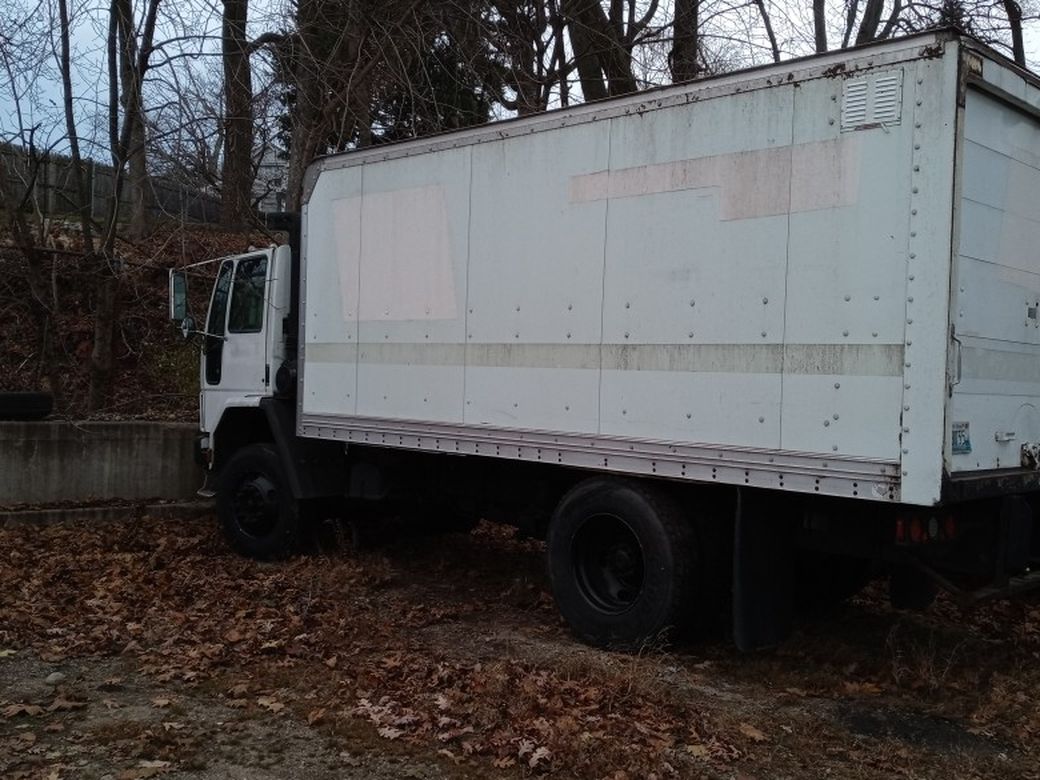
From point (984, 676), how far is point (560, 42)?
37.8 feet

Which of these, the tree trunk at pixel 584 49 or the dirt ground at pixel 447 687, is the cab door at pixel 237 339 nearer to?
the dirt ground at pixel 447 687

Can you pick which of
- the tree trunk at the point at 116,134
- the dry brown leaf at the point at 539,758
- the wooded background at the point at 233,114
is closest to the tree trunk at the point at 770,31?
the wooded background at the point at 233,114

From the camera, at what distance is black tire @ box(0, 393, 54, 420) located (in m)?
10.4

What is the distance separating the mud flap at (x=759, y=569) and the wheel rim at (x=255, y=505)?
4445mm

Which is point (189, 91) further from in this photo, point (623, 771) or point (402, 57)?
point (623, 771)

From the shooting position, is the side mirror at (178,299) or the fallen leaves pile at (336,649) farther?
the side mirror at (178,299)

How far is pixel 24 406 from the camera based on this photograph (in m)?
10.5

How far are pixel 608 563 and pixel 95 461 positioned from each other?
6509mm

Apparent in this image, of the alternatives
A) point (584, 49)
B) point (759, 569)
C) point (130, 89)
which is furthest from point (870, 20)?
point (759, 569)

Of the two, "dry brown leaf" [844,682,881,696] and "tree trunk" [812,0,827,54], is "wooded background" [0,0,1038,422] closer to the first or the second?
"tree trunk" [812,0,827,54]

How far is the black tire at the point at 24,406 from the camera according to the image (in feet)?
34.1

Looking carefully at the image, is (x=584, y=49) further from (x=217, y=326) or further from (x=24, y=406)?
(x=24, y=406)

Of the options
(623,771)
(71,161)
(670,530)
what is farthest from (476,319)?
(71,161)

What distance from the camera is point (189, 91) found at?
12.5 m
